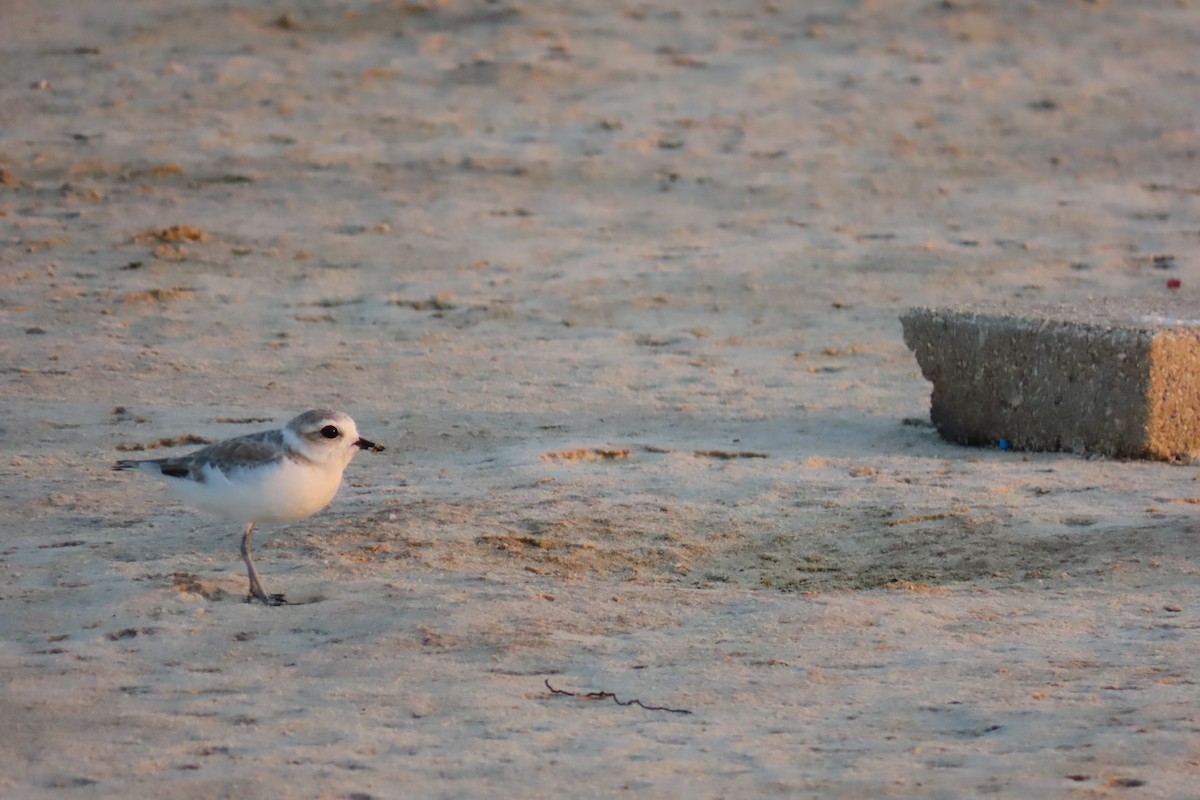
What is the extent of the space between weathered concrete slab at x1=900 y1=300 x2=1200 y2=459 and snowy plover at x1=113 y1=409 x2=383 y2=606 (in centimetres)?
318

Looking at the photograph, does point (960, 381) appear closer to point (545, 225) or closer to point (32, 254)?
point (545, 225)

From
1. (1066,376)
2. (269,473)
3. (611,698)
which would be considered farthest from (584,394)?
(611,698)

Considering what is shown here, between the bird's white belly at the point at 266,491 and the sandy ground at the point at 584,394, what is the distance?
27cm

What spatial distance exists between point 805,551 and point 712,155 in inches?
266

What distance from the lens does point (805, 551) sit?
6.23m

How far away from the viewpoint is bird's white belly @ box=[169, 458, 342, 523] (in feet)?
17.6

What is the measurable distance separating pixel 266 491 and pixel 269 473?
6 centimetres

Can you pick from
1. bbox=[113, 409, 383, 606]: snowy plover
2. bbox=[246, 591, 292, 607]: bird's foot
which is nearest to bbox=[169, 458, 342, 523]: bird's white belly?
bbox=[113, 409, 383, 606]: snowy plover

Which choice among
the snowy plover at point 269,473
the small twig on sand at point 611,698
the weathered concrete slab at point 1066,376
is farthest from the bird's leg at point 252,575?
the weathered concrete slab at point 1066,376

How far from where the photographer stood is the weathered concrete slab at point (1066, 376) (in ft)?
23.9

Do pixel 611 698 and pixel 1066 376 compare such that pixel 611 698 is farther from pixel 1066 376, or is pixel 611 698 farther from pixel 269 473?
pixel 1066 376

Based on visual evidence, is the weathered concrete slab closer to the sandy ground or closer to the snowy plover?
the sandy ground

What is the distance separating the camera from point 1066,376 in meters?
7.41

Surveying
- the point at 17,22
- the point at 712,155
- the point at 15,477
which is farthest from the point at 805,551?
the point at 17,22
